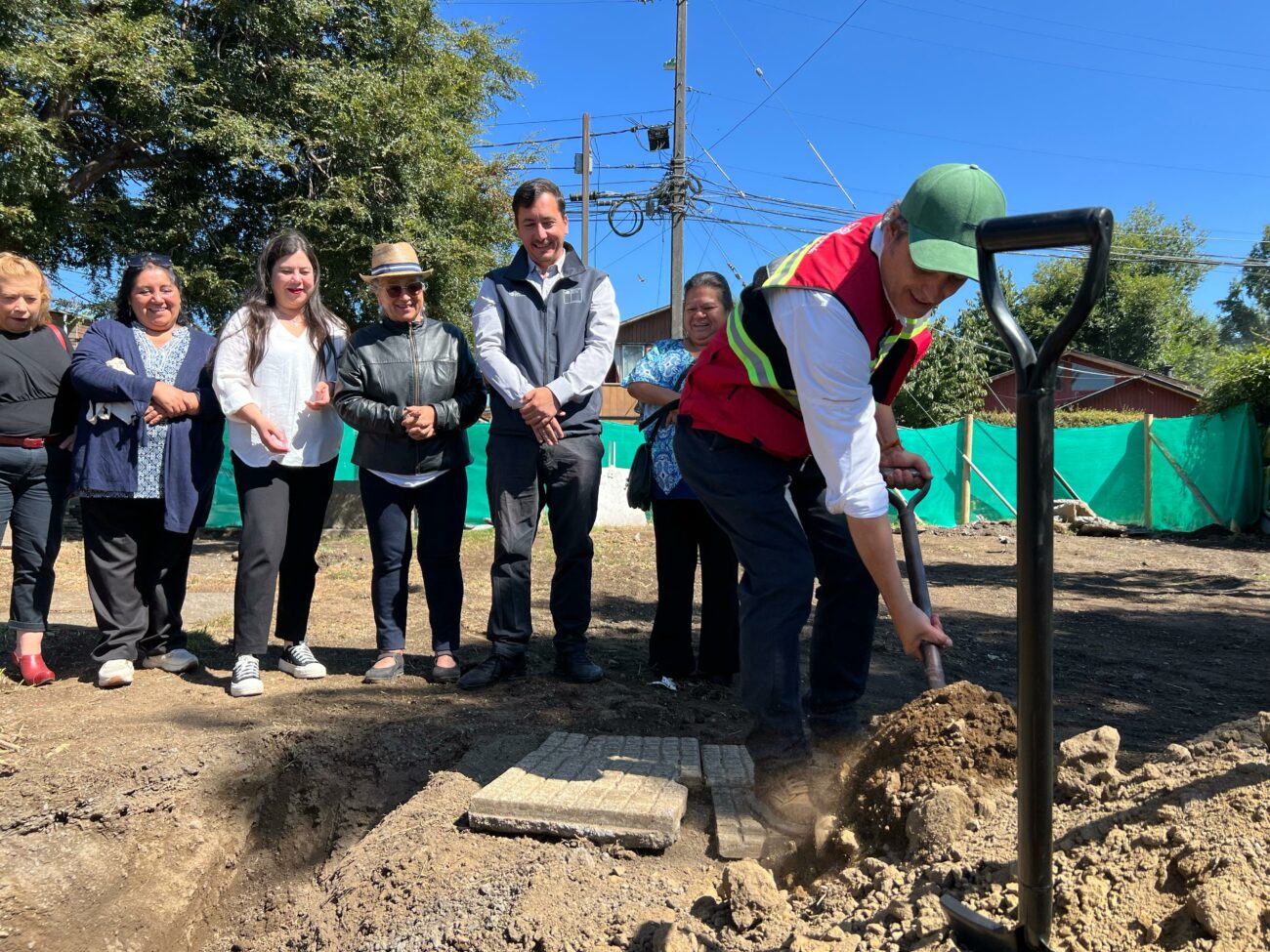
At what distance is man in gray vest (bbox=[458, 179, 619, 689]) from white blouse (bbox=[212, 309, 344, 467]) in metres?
0.77

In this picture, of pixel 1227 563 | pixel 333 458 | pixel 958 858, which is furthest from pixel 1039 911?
pixel 1227 563

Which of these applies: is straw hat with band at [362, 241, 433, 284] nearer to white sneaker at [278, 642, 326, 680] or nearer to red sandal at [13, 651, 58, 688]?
white sneaker at [278, 642, 326, 680]

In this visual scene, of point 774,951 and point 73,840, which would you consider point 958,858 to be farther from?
point 73,840

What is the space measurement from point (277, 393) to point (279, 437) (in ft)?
0.80

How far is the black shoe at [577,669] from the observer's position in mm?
4086

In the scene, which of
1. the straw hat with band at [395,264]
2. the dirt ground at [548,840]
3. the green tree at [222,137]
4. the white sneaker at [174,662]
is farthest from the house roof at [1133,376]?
the white sneaker at [174,662]

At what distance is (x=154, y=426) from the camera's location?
13.3 ft

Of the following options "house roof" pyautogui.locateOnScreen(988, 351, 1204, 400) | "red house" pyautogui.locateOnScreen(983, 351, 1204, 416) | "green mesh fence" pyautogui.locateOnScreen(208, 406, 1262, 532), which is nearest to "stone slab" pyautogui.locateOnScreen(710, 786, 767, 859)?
"green mesh fence" pyautogui.locateOnScreen(208, 406, 1262, 532)

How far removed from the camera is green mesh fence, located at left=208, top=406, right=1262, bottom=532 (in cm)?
1305

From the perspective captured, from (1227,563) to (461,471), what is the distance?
9369 millimetres

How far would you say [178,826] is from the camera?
2943 millimetres

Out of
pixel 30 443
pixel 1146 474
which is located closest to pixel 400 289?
pixel 30 443

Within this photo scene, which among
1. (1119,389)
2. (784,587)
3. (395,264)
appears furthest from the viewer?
(1119,389)

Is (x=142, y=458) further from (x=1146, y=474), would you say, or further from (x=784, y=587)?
(x=1146, y=474)
